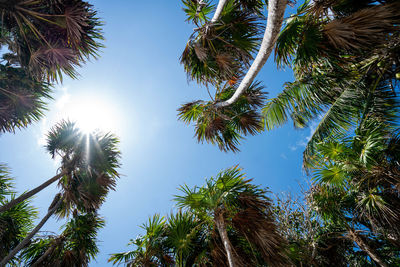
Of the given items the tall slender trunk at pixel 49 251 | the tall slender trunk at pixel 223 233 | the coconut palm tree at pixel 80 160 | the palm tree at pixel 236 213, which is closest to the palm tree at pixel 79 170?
the coconut palm tree at pixel 80 160

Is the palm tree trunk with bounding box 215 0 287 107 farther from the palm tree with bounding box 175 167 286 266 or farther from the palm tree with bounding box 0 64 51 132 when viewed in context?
the palm tree with bounding box 0 64 51 132

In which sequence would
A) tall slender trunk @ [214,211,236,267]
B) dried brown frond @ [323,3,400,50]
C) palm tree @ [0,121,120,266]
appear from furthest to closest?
palm tree @ [0,121,120,266], tall slender trunk @ [214,211,236,267], dried brown frond @ [323,3,400,50]

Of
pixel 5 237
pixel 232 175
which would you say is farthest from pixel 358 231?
pixel 5 237

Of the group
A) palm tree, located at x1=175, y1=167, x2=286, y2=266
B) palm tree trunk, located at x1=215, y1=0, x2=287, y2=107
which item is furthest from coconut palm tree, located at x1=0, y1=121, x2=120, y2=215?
palm tree trunk, located at x1=215, y1=0, x2=287, y2=107

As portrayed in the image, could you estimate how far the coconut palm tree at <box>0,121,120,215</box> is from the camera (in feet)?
16.3

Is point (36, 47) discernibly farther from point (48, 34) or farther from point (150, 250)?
point (150, 250)

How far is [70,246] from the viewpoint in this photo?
189 inches

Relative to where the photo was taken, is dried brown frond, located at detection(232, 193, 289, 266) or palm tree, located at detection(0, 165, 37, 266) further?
palm tree, located at detection(0, 165, 37, 266)

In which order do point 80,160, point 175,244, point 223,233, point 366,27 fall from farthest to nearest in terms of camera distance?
point 80,160 → point 175,244 → point 223,233 → point 366,27

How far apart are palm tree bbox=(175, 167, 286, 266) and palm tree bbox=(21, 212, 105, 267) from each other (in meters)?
3.33

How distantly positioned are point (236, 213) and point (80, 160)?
178 inches

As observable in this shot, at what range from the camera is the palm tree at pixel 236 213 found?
9.58 ft

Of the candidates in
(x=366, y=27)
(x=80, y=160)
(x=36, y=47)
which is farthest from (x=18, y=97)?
(x=366, y=27)

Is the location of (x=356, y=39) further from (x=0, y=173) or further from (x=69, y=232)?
(x=0, y=173)
